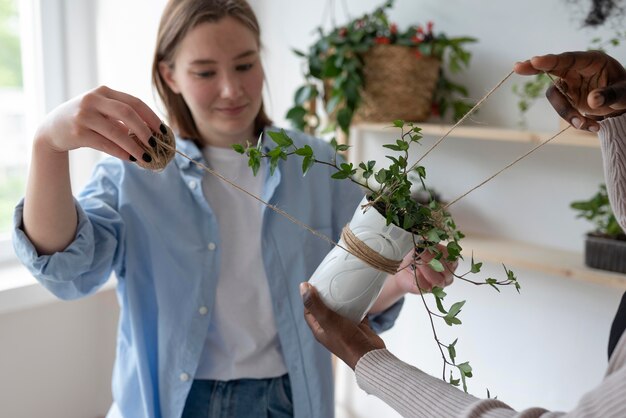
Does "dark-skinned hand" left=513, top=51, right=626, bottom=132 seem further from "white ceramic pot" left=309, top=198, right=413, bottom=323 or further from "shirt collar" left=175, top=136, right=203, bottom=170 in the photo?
"shirt collar" left=175, top=136, right=203, bottom=170

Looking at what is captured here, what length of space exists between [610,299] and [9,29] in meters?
1.84

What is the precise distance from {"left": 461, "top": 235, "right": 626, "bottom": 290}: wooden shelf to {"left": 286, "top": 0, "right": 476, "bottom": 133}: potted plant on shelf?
37cm

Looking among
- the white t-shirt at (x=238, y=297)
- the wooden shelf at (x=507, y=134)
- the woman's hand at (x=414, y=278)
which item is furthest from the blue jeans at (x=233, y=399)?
the wooden shelf at (x=507, y=134)

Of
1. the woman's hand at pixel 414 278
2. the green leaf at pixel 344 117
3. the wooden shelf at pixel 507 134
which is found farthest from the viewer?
the green leaf at pixel 344 117

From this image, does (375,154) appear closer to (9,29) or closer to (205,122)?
(205,122)

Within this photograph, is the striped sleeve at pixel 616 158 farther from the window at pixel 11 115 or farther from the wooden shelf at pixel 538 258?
the window at pixel 11 115

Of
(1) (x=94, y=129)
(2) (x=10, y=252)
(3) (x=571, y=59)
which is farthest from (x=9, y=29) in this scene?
(3) (x=571, y=59)

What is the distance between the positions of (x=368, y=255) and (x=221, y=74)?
0.50 metres

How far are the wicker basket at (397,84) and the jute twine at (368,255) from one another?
1.07 meters

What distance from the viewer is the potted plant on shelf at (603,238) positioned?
5.22 ft

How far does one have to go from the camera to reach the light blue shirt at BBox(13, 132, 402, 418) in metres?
1.19

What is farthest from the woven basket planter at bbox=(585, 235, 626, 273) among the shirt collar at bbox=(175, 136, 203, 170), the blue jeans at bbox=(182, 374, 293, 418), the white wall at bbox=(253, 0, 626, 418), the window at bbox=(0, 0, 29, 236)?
the window at bbox=(0, 0, 29, 236)

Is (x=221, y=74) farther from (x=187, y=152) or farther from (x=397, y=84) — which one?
(x=397, y=84)

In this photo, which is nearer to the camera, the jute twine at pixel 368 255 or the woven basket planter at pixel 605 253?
the jute twine at pixel 368 255
